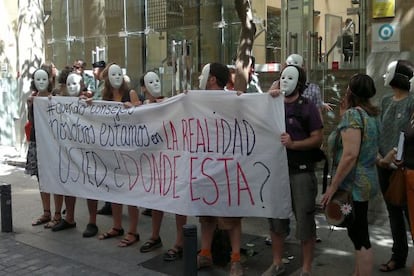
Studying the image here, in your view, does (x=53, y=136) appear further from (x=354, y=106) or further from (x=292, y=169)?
(x=354, y=106)

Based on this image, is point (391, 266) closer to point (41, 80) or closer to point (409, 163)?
point (409, 163)

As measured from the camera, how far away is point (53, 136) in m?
6.24

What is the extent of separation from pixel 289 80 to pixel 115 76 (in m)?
2.10

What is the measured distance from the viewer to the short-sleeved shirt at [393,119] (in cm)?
468

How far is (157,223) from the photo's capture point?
5625 mm

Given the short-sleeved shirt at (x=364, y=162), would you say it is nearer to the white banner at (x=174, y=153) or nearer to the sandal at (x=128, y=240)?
the white banner at (x=174, y=153)

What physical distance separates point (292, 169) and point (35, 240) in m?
3.11

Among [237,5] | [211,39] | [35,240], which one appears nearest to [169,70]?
[211,39]

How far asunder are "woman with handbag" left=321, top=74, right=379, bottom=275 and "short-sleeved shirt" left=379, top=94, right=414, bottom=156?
61cm

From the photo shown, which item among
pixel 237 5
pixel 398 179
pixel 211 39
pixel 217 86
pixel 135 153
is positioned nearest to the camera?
pixel 398 179

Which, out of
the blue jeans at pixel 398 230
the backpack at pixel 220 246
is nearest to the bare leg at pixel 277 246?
the backpack at pixel 220 246

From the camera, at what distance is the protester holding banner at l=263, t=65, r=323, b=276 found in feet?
14.6

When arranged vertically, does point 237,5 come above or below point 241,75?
above

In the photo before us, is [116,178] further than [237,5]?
No
